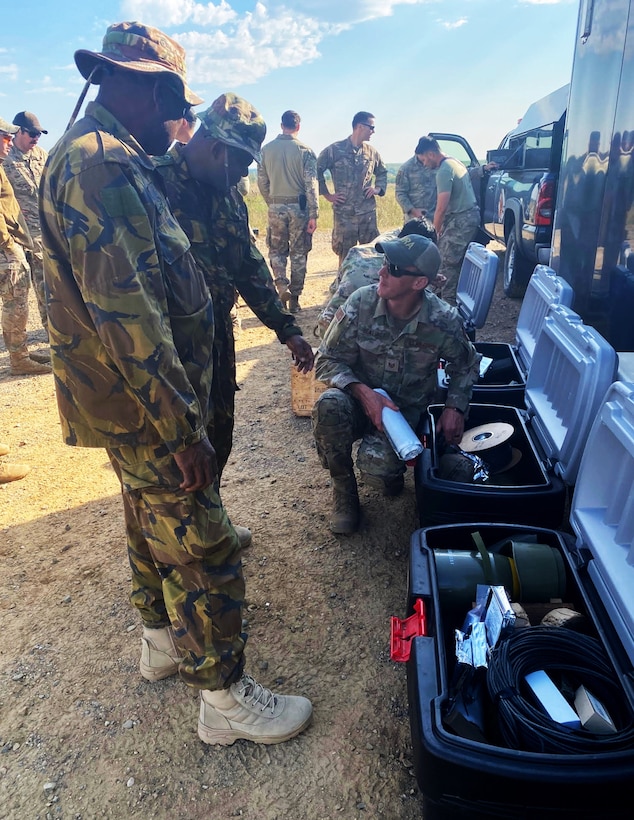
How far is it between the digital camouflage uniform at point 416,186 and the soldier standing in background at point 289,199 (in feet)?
3.40

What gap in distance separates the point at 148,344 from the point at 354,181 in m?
6.51

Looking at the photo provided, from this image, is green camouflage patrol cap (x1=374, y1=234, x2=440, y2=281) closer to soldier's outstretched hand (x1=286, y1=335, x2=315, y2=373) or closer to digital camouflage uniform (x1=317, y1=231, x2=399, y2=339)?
soldier's outstretched hand (x1=286, y1=335, x2=315, y2=373)

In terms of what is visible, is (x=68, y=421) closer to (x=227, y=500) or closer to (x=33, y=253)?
(x=227, y=500)

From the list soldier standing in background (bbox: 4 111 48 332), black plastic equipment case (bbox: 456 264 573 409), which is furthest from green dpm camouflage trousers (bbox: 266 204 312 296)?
black plastic equipment case (bbox: 456 264 573 409)

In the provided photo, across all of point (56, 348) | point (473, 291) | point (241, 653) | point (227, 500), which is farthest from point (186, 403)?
point (473, 291)

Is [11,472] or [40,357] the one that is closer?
[11,472]

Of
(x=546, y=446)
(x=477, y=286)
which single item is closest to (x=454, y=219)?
(x=477, y=286)

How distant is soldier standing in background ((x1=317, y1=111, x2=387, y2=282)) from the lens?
7.07 m

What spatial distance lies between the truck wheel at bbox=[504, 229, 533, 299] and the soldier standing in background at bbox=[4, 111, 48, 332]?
202 inches

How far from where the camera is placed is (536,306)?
3268 millimetres

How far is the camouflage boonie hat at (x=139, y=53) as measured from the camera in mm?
1348

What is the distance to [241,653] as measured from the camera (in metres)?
1.72

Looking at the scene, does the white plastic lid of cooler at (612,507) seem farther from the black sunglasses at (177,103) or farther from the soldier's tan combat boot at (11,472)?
the soldier's tan combat boot at (11,472)

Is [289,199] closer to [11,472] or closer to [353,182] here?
[353,182]
